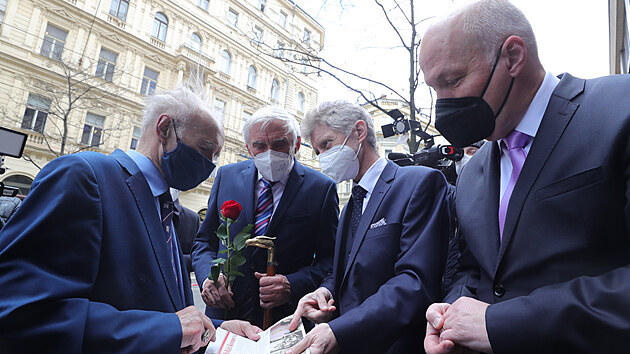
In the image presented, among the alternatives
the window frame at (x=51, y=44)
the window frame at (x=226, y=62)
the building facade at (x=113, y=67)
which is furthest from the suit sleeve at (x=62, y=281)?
the window frame at (x=226, y=62)

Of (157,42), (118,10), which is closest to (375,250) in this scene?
(157,42)

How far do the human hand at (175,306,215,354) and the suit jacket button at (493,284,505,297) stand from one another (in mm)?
1134

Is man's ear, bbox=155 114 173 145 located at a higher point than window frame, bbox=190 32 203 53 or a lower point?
lower

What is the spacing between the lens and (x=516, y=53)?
133 centimetres

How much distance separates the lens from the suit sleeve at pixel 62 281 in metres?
1.00

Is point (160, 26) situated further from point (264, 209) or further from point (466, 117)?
point (466, 117)

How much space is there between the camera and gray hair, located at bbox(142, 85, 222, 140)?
1870 mm

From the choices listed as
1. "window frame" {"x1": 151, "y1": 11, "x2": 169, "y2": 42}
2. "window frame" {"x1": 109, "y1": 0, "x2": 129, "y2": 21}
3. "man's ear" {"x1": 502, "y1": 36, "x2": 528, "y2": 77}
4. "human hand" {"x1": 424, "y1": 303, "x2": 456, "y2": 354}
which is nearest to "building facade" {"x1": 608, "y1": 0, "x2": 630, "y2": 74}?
"man's ear" {"x1": 502, "y1": 36, "x2": 528, "y2": 77}

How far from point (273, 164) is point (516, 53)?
172cm

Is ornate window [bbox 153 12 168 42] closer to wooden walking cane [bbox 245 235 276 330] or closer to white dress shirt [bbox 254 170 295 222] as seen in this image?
white dress shirt [bbox 254 170 295 222]

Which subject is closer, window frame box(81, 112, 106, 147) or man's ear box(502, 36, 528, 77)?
man's ear box(502, 36, 528, 77)

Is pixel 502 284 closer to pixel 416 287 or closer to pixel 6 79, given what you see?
pixel 416 287

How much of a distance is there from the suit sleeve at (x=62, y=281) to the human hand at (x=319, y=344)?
0.48 metres

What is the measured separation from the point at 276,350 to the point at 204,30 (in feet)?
78.5
